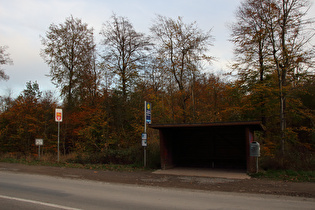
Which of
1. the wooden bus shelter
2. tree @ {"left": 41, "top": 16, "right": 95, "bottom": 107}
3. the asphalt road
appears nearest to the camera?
the asphalt road

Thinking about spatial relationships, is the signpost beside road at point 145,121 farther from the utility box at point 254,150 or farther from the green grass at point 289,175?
the green grass at point 289,175

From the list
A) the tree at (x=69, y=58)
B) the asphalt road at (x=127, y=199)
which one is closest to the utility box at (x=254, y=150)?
the asphalt road at (x=127, y=199)

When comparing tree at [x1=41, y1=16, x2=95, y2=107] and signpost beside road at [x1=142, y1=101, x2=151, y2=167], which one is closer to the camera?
signpost beside road at [x1=142, y1=101, x2=151, y2=167]

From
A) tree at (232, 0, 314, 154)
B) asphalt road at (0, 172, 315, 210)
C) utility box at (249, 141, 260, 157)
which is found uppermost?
tree at (232, 0, 314, 154)

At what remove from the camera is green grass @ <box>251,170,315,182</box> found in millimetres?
10133

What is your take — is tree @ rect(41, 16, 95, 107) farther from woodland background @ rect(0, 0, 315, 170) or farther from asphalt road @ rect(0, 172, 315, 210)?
asphalt road @ rect(0, 172, 315, 210)

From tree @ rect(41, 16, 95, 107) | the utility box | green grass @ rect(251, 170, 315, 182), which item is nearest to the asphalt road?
green grass @ rect(251, 170, 315, 182)

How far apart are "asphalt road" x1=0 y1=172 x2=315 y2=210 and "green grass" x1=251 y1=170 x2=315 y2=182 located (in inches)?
127

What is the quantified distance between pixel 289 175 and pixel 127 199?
748 centimetres

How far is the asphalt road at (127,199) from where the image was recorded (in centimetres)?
618

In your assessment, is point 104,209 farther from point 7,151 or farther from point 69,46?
point 69,46

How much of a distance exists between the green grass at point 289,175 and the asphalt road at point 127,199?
3.24 m

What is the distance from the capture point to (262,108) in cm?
2005

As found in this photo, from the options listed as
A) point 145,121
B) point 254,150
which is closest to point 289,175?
point 254,150
